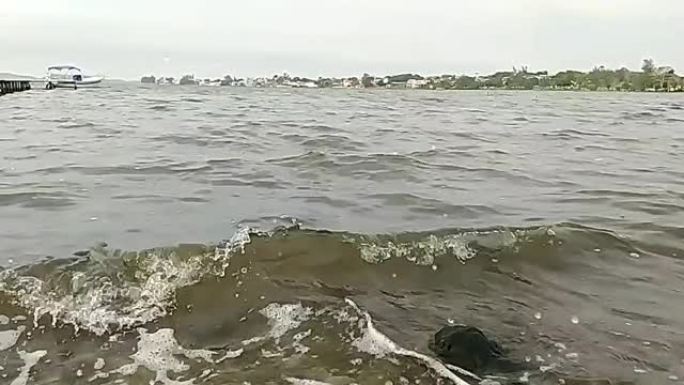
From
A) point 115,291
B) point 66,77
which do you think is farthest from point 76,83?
point 115,291

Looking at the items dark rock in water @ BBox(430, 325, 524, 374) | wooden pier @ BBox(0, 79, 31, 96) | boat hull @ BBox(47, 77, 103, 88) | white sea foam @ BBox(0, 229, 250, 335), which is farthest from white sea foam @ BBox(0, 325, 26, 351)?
boat hull @ BBox(47, 77, 103, 88)

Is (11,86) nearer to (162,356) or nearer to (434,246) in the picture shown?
(434,246)

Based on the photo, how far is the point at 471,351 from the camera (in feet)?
15.6

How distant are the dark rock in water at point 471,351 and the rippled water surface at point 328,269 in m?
0.13

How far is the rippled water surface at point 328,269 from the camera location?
195 inches

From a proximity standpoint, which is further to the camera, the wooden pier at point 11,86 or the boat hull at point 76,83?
the boat hull at point 76,83

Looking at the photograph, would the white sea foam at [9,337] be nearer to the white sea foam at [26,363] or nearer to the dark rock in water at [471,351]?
the white sea foam at [26,363]

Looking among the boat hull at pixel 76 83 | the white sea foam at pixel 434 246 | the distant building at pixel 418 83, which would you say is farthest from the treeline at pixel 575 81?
the white sea foam at pixel 434 246

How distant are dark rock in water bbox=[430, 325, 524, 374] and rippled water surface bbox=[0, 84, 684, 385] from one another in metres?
0.13

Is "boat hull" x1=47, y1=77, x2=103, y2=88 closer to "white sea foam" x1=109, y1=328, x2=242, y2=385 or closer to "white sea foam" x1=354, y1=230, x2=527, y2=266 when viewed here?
"white sea foam" x1=354, y1=230, x2=527, y2=266

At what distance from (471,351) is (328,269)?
97.3 inches

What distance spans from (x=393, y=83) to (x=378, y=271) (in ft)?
318

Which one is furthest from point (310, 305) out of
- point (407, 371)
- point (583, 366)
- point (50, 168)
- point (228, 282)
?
point (50, 168)

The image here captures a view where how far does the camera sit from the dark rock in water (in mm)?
4629
